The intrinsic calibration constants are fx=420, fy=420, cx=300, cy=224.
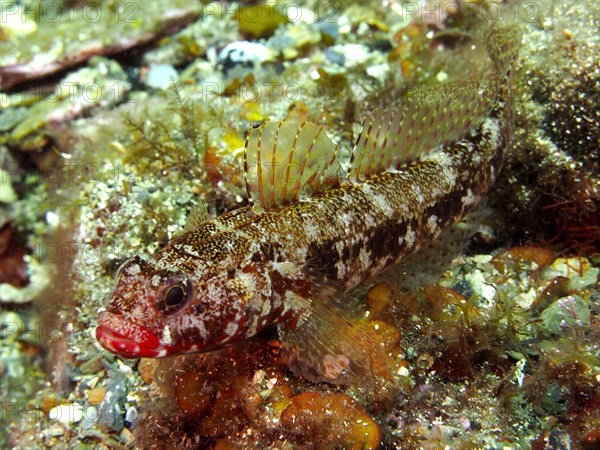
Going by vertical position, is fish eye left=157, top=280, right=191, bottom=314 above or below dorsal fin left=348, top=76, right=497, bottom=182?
below

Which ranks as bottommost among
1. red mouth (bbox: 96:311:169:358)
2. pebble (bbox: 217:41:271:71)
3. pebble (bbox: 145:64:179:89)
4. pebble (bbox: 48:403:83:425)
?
pebble (bbox: 48:403:83:425)

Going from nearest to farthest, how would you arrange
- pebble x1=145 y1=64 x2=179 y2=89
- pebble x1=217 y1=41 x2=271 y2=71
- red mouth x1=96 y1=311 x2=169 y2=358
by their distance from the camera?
red mouth x1=96 y1=311 x2=169 y2=358, pebble x1=217 y1=41 x2=271 y2=71, pebble x1=145 y1=64 x2=179 y2=89

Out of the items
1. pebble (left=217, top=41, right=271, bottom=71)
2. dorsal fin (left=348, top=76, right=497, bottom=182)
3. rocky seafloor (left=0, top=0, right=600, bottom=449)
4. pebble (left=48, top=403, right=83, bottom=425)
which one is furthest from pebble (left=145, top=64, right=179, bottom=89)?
pebble (left=48, top=403, right=83, bottom=425)

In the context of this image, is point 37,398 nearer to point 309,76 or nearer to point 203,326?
point 203,326

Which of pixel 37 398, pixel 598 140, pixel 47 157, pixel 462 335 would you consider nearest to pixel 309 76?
pixel 598 140

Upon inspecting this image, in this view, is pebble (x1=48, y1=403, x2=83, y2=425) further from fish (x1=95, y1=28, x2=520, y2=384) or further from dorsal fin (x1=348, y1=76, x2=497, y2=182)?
dorsal fin (x1=348, y1=76, x2=497, y2=182)

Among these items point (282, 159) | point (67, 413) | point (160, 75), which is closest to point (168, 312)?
point (282, 159)

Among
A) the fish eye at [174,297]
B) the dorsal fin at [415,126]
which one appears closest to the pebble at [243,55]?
the dorsal fin at [415,126]

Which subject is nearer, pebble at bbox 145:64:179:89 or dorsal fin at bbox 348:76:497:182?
dorsal fin at bbox 348:76:497:182

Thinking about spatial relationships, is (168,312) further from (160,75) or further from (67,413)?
(160,75)
